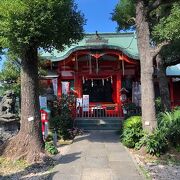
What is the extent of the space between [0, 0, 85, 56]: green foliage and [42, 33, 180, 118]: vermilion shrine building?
672 centimetres

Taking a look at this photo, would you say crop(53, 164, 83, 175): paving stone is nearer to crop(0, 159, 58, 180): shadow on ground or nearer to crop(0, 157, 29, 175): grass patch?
crop(0, 159, 58, 180): shadow on ground

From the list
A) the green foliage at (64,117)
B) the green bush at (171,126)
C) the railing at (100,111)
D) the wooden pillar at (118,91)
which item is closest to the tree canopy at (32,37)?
the green foliage at (64,117)

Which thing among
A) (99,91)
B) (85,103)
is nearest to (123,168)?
(85,103)

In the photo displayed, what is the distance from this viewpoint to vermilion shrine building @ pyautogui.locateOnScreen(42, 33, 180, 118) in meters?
17.8

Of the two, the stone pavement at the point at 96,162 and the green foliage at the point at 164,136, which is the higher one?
the green foliage at the point at 164,136

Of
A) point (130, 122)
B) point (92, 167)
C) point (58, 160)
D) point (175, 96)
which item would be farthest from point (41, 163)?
point (175, 96)

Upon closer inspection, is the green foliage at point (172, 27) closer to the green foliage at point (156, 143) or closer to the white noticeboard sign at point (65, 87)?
the green foliage at point (156, 143)

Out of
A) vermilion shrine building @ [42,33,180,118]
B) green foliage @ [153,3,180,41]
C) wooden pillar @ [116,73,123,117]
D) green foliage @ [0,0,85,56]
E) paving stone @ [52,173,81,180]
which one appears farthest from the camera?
wooden pillar @ [116,73,123,117]

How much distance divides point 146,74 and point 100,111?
25.0 ft

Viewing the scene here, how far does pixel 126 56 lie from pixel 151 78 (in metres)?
Answer: 6.54

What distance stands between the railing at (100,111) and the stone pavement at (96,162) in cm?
478

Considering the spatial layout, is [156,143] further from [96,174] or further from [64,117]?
[64,117]

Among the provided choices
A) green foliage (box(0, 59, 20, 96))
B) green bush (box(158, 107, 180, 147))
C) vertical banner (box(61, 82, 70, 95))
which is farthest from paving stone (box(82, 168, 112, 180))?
vertical banner (box(61, 82, 70, 95))

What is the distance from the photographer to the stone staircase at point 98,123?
1648 centimetres
